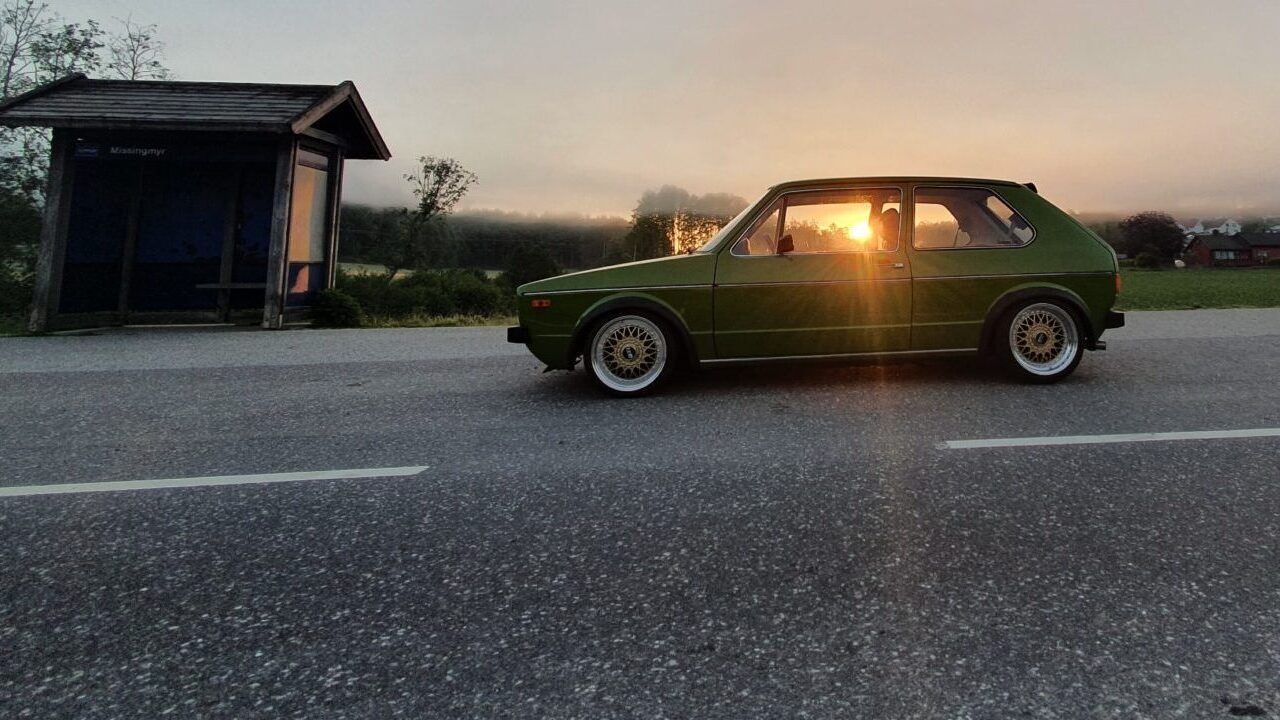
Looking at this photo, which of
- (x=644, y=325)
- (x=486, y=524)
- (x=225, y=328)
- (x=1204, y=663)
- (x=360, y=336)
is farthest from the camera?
(x=225, y=328)

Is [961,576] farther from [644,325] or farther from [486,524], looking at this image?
[644,325]

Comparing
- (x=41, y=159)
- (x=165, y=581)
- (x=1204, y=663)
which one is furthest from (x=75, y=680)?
(x=41, y=159)

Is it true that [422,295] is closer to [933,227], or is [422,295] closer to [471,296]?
[471,296]

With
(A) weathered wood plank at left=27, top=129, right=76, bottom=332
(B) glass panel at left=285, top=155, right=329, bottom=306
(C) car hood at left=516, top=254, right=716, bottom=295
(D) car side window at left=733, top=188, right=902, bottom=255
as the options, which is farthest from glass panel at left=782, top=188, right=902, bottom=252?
(A) weathered wood plank at left=27, top=129, right=76, bottom=332

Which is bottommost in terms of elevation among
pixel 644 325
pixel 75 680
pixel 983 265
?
pixel 75 680

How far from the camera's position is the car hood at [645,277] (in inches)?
193

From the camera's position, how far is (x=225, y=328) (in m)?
10.6

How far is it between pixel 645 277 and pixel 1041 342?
3.12 m

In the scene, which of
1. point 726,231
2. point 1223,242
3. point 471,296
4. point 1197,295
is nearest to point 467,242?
point 471,296

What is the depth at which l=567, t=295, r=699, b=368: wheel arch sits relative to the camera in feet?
15.9

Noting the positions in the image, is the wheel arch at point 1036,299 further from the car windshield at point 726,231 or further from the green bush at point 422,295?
the green bush at point 422,295

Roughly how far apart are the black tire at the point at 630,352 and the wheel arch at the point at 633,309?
4 centimetres

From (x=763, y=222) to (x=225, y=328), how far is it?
9.50 meters

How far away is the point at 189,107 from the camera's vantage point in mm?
10492
